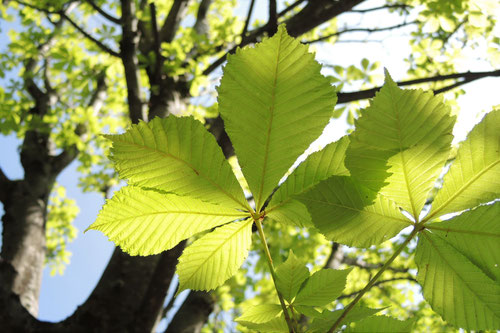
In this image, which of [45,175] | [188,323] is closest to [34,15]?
[45,175]

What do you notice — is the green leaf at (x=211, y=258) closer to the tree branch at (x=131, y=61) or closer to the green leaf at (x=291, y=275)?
the green leaf at (x=291, y=275)

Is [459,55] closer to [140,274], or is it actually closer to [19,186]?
[140,274]

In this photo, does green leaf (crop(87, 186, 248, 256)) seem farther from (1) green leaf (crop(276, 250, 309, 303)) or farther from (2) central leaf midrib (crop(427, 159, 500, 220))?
(2) central leaf midrib (crop(427, 159, 500, 220))

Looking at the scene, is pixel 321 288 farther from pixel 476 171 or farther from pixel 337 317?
pixel 476 171

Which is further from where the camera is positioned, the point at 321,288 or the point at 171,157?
the point at 321,288

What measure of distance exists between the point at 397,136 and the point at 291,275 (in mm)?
256

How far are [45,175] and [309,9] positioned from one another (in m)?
3.35

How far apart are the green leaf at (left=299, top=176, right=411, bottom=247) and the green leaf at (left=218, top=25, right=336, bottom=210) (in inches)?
2.4

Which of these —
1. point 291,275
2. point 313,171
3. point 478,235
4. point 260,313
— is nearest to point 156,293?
point 260,313

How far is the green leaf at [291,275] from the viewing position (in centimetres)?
53

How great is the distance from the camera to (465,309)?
43 cm

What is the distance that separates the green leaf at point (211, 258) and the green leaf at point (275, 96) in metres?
0.14

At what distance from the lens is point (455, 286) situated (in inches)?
17.1

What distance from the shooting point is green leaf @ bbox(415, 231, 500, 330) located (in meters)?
0.42
